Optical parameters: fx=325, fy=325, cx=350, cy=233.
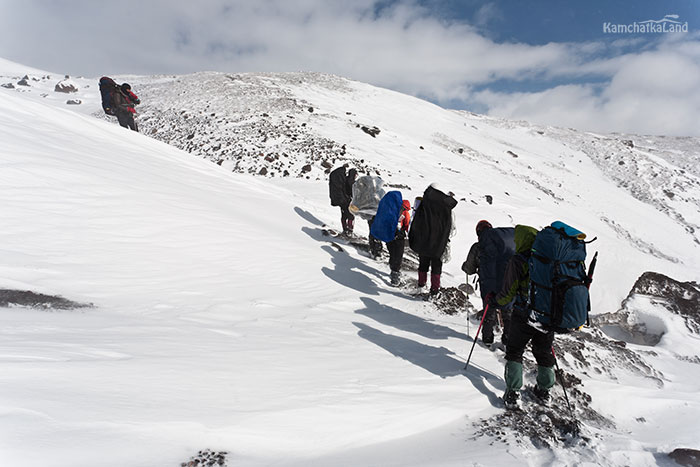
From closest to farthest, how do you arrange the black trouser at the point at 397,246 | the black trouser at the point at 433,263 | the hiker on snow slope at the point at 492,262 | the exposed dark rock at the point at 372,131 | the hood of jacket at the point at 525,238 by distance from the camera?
the hood of jacket at the point at 525,238 < the hiker on snow slope at the point at 492,262 < the black trouser at the point at 433,263 < the black trouser at the point at 397,246 < the exposed dark rock at the point at 372,131

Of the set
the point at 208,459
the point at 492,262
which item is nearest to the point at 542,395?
the point at 492,262

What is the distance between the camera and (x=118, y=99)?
43.8ft

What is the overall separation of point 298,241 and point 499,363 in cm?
541

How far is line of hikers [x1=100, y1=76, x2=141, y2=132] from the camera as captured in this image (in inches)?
512

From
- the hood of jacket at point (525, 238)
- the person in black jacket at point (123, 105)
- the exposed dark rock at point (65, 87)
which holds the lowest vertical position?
the hood of jacket at point (525, 238)

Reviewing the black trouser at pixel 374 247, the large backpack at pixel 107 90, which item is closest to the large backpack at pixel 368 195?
the black trouser at pixel 374 247

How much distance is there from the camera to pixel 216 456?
202 centimetres

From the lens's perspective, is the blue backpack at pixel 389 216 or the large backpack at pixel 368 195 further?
the large backpack at pixel 368 195

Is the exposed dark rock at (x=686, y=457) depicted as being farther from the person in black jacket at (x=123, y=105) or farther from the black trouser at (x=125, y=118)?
the black trouser at (x=125, y=118)

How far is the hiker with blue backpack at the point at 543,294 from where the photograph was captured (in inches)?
125

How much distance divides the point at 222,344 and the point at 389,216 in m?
4.44

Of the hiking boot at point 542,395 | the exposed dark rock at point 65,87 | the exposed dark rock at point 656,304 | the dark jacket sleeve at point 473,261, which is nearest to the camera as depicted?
the hiking boot at point 542,395

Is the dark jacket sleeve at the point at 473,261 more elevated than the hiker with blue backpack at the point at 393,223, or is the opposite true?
the hiker with blue backpack at the point at 393,223

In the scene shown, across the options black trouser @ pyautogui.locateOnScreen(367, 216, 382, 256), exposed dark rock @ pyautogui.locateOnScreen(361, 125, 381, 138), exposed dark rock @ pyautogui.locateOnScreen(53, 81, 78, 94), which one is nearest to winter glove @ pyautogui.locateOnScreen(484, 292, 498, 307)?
black trouser @ pyautogui.locateOnScreen(367, 216, 382, 256)
